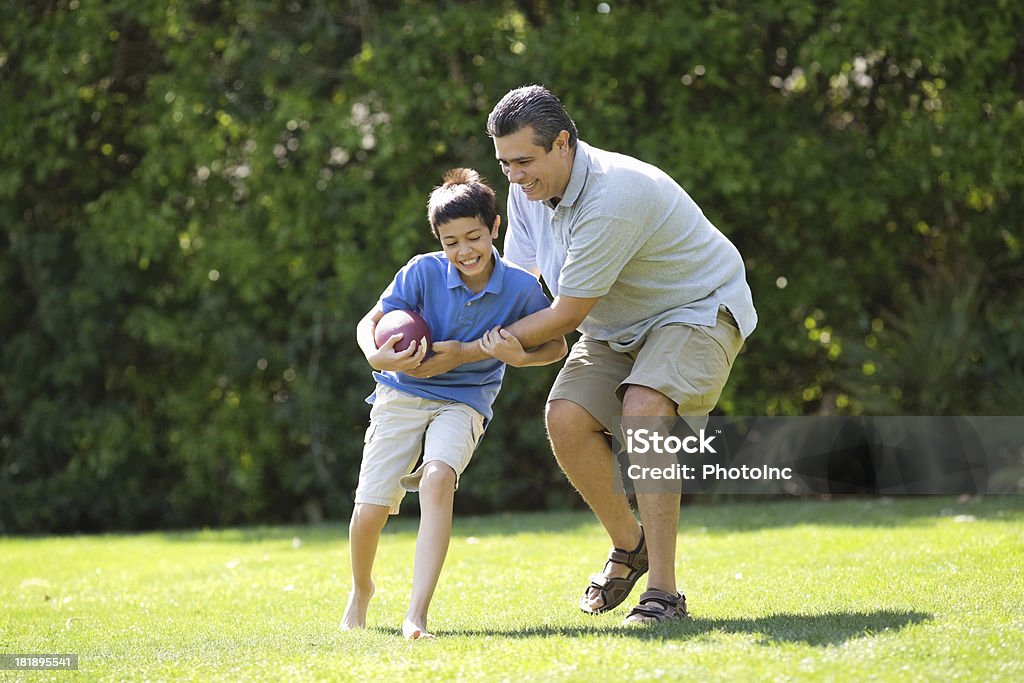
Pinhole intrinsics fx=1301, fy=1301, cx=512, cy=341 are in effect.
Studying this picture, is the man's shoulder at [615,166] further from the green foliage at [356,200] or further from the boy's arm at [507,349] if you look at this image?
the green foliage at [356,200]

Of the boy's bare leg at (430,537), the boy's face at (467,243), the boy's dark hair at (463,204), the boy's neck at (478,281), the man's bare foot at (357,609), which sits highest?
the boy's dark hair at (463,204)

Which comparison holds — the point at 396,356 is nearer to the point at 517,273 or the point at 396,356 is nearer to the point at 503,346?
the point at 503,346

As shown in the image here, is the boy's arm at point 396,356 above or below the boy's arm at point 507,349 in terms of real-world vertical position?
below

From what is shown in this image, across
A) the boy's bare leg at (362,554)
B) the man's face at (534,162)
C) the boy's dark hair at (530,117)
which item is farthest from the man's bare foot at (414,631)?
the boy's dark hair at (530,117)

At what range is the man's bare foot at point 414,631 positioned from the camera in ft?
13.0

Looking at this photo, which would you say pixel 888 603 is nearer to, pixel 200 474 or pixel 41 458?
pixel 200 474

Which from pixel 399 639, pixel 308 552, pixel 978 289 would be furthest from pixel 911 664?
pixel 978 289

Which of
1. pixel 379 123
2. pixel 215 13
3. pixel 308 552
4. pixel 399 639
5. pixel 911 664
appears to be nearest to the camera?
pixel 911 664

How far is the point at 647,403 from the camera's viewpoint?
4.27 m

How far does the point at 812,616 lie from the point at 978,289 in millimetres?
5322

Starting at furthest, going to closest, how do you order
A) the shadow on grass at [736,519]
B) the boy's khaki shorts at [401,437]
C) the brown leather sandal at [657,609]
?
1. the shadow on grass at [736,519]
2. the boy's khaki shorts at [401,437]
3. the brown leather sandal at [657,609]

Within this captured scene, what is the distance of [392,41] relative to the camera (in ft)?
28.5

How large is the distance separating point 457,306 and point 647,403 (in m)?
0.72

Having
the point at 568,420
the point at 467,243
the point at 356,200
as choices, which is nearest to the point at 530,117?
the point at 467,243
